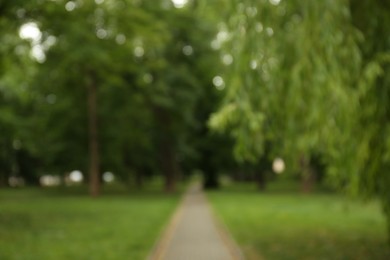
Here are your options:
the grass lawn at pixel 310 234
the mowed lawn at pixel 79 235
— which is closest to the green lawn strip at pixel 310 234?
the grass lawn at pixel 310 234

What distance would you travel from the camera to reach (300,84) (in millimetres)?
5922

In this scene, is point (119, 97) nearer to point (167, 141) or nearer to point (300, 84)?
point (167, 141)

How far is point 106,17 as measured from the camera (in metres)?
18.6

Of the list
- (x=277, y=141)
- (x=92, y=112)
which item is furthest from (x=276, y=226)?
(x=92, y=112)

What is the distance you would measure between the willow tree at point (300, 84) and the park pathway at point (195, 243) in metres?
3.50

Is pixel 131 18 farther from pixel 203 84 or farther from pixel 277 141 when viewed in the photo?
pixel 203 84

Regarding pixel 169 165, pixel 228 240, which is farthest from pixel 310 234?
pixel 169 165

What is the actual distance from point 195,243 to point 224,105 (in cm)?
615

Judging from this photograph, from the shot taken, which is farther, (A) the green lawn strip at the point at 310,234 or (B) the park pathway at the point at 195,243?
(A) the green lawn strip at the point at 310,234

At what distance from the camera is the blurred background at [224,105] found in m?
5.97

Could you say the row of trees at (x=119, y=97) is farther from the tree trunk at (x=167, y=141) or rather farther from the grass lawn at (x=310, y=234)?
the grass lawn at (x=310, y=234)

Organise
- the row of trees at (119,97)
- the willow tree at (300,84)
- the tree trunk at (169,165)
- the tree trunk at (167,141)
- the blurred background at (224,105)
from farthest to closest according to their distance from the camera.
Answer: the tree trunk at (169,165) → the tree trunk at (167,141) → the row of trees at (119,97) → the blurred background at (224,105) → the willow tree at (300,84)

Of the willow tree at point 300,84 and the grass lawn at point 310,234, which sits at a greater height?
the willow tree at point 300,84

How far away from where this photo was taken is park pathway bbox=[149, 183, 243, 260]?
9.81 metres
